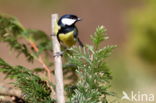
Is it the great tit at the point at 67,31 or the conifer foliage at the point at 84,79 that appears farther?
the great tit at the point at 67,31

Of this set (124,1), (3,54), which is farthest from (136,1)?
(3,54)

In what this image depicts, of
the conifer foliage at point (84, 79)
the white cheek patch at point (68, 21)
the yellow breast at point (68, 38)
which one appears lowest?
the conifer foliage at point (84, 79)

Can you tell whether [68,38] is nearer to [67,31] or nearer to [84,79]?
[67,31]

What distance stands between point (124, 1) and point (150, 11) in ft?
15.4

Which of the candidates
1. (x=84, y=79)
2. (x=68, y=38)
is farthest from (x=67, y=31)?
(x=84, y=79)

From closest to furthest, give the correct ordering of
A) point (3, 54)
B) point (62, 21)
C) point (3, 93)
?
1. point (3, 93)
2. point (62, 21)
3. point (3, 54)

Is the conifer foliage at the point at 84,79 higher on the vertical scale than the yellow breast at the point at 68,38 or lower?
lower

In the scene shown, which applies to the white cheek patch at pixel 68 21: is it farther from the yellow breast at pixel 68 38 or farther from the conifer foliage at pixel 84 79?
the conifer foliage at pixel 84 79

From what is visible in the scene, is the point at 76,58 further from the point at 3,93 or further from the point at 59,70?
the point at 3,93

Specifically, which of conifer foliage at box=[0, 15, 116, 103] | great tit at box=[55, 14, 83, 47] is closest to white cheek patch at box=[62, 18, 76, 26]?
great tit at box=[55, 14, 83, 47]

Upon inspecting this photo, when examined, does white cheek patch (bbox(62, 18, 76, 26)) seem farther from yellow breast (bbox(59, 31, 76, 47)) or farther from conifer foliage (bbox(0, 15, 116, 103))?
conifer foliage (bbox(0, 15, 116, 103))

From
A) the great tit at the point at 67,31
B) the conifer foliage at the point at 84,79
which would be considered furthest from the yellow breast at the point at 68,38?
the conifer foliage at the point at 84,79

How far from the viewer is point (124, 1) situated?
9.86 metres

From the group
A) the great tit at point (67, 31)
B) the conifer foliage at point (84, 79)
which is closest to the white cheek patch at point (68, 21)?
the great tit at point (67, 31)
